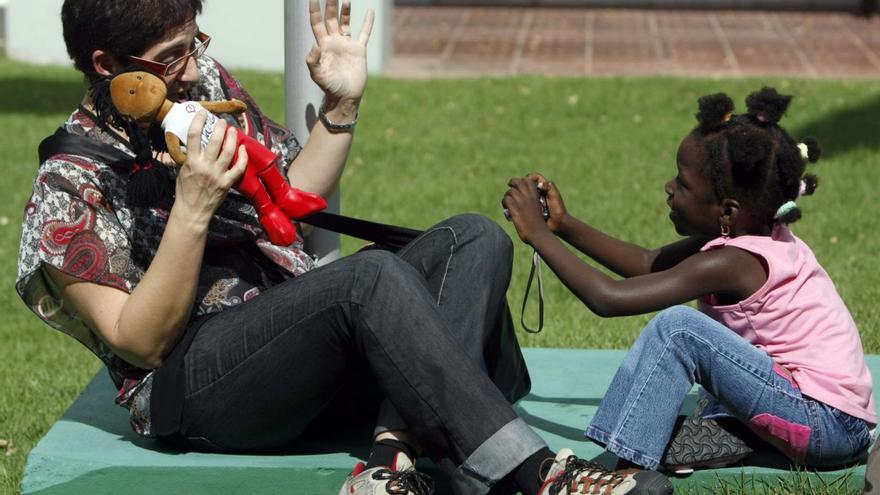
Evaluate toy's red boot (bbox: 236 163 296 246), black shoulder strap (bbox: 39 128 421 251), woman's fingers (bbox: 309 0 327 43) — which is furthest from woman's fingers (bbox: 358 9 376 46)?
toy's red boot (bbox: 236 163 296 246)

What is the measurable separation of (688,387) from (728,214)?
17.5 inches

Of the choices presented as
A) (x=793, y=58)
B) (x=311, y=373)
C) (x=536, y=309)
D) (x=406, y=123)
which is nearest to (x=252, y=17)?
(x=406, y=123)

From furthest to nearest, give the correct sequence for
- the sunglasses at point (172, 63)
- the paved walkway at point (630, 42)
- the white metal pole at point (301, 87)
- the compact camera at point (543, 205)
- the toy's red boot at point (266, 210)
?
the paved walkway at point (630, 42) → the white metal pole at point (301, 87) → the compact camera at point (543, 205) → the sunglasses at point (172, 63) → the toy's red boot at point (266, 210)

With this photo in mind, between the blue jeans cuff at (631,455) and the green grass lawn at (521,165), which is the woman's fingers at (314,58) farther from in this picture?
the green grass lawn at (521,165)

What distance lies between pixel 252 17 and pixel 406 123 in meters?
2.87

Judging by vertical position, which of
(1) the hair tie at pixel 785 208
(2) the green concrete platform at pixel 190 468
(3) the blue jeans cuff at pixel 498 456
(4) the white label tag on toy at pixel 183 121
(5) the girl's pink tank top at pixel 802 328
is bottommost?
(2) the green concrete platform at pixel 190 468

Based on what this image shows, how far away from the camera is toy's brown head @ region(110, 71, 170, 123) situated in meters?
3.06

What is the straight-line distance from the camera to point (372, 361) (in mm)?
3121

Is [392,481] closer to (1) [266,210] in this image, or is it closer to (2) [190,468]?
(2) [190,468]

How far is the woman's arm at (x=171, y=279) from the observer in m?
3.01

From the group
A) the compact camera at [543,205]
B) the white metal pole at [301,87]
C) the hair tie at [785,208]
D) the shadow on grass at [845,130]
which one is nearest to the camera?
the hair tie at [785,208]

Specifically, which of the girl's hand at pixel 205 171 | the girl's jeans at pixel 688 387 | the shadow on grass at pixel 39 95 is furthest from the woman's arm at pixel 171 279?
A: the shadow on grass at pixel 39 95

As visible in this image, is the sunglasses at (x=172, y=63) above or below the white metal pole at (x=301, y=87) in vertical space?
above

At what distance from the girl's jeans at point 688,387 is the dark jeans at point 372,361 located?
0.81ft
